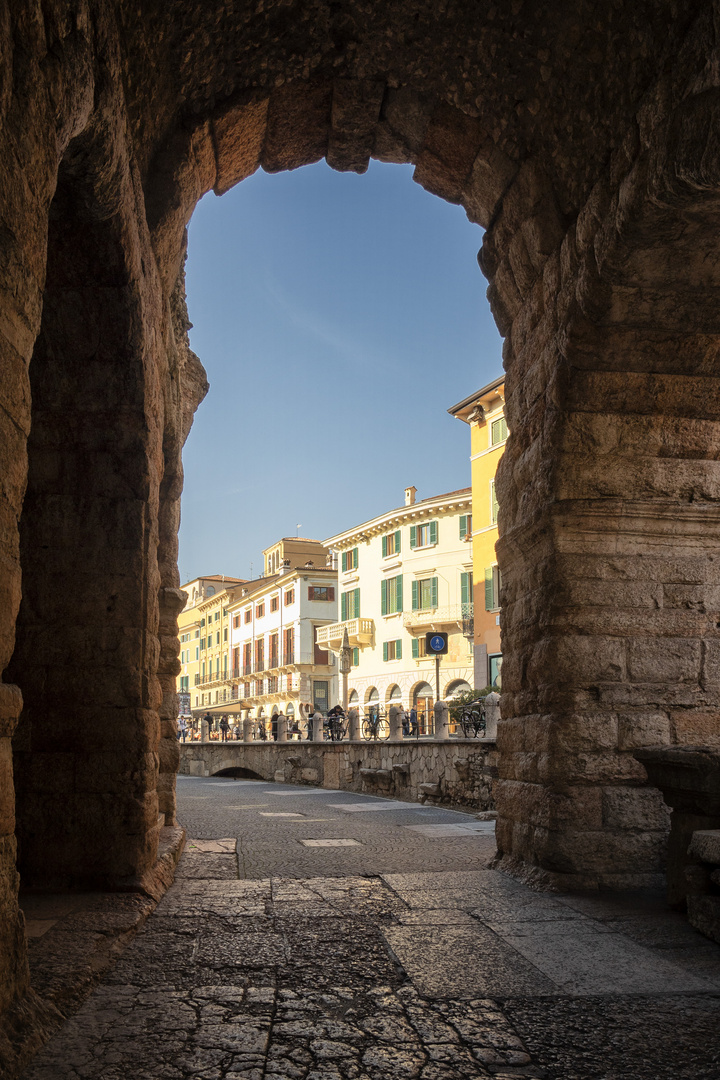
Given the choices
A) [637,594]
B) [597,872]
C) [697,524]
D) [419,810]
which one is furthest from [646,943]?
[419,810]

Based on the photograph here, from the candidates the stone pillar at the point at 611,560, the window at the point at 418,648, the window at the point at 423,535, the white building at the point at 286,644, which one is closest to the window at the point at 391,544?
the window at the point at 423,535

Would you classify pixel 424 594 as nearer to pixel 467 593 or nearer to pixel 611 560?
pixel 467 593

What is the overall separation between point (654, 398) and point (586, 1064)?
11.7 feet

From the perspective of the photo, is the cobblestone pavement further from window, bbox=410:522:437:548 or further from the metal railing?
window, bbox=410:522:437:548

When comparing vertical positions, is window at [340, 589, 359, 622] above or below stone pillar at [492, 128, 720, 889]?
above

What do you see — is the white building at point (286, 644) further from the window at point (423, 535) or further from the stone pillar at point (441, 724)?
the stone pillar at point (441, 724)

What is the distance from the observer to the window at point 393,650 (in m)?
36.7

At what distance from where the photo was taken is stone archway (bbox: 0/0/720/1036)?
4055 mm

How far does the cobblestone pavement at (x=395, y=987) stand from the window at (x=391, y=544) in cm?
3270

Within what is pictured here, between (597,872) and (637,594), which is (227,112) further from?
(597,872)

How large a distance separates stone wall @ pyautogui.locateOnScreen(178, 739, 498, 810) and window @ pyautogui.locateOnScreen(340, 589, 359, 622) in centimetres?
1607

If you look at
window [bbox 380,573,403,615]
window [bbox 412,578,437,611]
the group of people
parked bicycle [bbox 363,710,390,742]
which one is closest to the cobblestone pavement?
the group of people

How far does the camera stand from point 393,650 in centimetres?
3716

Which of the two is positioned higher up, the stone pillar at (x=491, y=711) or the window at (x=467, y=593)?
the window at (x=467, y=593)
